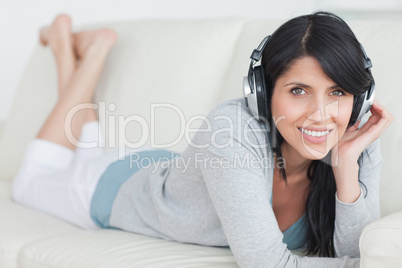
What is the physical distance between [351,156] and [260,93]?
265mm

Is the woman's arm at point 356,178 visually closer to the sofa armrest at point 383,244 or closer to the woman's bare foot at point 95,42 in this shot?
the sofa armrest at point 383,244

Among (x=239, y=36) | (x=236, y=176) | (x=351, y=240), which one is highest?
(x=239, y=36)

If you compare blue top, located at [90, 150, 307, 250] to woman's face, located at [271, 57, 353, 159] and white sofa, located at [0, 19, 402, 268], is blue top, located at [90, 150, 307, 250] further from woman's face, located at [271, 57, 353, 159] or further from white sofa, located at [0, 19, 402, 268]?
woman's face, located at [271, 57, 353, 159]

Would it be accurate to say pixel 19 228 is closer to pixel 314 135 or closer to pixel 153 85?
pixel 153 85

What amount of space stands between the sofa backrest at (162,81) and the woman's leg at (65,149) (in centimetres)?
7

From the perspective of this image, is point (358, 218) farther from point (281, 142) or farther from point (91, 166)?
point (91, 166)

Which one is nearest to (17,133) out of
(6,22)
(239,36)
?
(239,36)

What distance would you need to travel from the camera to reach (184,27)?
2.10 metres

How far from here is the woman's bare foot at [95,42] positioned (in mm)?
2168

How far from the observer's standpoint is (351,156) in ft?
4.35

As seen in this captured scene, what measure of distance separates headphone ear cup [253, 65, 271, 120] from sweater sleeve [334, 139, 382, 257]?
10.8 inches

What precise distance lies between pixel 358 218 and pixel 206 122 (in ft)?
1.27

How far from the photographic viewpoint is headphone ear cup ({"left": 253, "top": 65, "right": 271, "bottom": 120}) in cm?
121

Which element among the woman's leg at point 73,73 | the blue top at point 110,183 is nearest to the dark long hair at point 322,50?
the blue top at point 110,183
